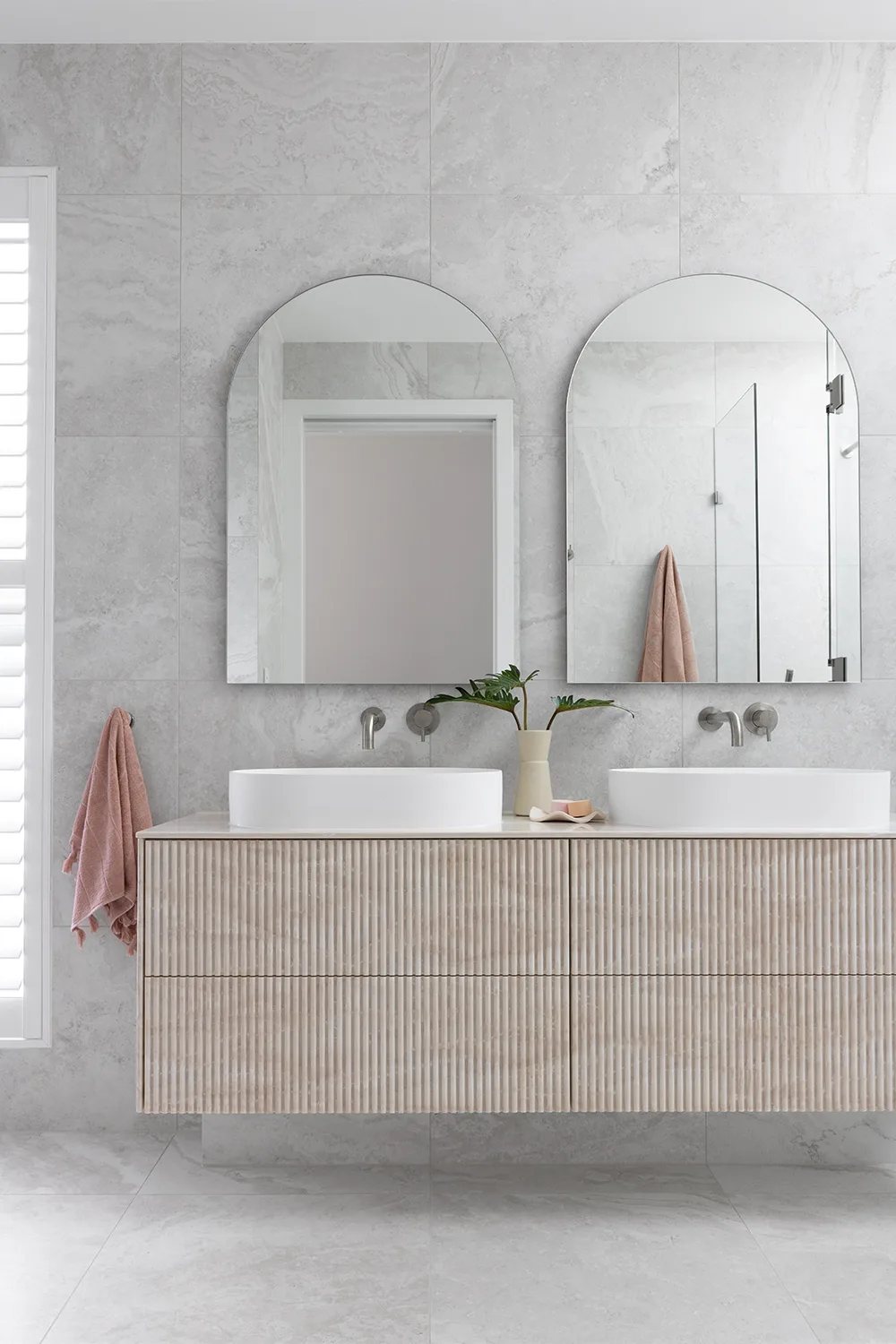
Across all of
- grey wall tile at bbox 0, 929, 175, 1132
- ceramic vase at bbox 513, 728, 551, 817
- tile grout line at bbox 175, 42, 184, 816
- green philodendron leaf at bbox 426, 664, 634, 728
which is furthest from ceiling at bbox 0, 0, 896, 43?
grey wall tile at bbox 0, 929, 175, 1132

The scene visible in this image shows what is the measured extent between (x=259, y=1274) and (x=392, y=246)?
2098 millimetres

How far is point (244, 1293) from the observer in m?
1.68

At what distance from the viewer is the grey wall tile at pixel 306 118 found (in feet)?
7.79

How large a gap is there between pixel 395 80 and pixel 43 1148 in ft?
8.27

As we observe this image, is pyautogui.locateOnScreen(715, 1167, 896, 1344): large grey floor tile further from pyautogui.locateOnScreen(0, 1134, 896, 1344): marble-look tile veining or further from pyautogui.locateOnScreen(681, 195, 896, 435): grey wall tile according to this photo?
pyautogui.locateOnScreen(681, 195, 896, 435): grey wall tile

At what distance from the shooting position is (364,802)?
6.16 ft

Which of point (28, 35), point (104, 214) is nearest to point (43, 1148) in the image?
point (104, 214)

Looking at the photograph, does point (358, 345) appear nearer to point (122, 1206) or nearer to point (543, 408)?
point (543, 408)

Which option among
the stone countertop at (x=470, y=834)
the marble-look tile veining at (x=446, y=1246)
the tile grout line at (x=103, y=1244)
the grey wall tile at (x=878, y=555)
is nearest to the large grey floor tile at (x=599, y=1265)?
the marble-look tile veining at (x=446, y=1246)

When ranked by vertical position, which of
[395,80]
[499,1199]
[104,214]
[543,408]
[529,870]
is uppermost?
[395,80]

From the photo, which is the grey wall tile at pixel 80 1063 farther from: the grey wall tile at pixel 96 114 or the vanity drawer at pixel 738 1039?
the grey wall tile at pixel 96 114

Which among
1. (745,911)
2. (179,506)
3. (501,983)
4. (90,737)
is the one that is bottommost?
(501,983)

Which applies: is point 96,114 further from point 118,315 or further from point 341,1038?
point 341,1038

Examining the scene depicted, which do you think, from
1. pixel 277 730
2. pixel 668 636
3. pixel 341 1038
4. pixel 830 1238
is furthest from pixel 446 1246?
pixel 668 636
